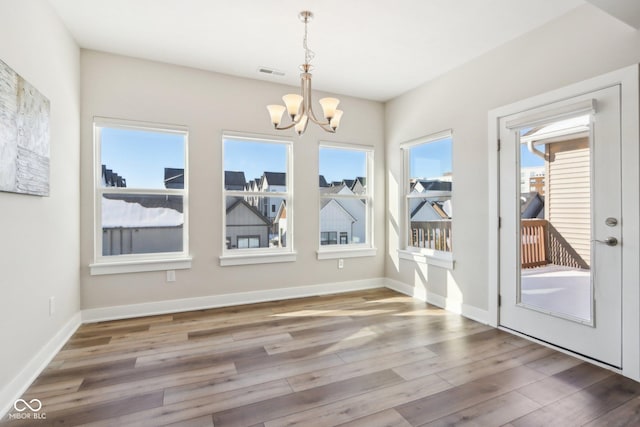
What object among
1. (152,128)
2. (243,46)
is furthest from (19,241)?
(243,46)

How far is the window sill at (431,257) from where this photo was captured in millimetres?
3807

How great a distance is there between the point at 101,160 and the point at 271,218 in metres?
1.97

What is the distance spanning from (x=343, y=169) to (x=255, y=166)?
1.30 m

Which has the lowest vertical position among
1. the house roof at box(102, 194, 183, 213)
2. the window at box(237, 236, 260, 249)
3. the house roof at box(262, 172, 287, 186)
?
the window at box(237, 236, 260, 249)

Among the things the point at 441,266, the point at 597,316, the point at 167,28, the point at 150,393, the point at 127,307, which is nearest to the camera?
the point at 150,393

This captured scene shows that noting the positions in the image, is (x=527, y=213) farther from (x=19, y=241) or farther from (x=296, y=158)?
(x=19, y=241)

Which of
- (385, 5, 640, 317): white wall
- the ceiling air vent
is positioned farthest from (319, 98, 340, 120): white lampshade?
(385, 5, 640, 317): white wall

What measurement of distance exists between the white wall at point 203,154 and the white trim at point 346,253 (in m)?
0.08

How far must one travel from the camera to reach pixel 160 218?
3678 mm

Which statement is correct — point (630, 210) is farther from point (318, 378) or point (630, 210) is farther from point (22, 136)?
point (22, 136)

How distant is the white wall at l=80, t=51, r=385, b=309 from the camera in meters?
3.33

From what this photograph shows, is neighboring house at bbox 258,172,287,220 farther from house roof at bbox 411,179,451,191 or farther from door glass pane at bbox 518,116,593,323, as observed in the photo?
door glass pane at bbox 518,116,593,323

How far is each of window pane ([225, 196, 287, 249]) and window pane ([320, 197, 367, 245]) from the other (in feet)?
1.99

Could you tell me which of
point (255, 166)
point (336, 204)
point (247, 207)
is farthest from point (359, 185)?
point (247, 207)
